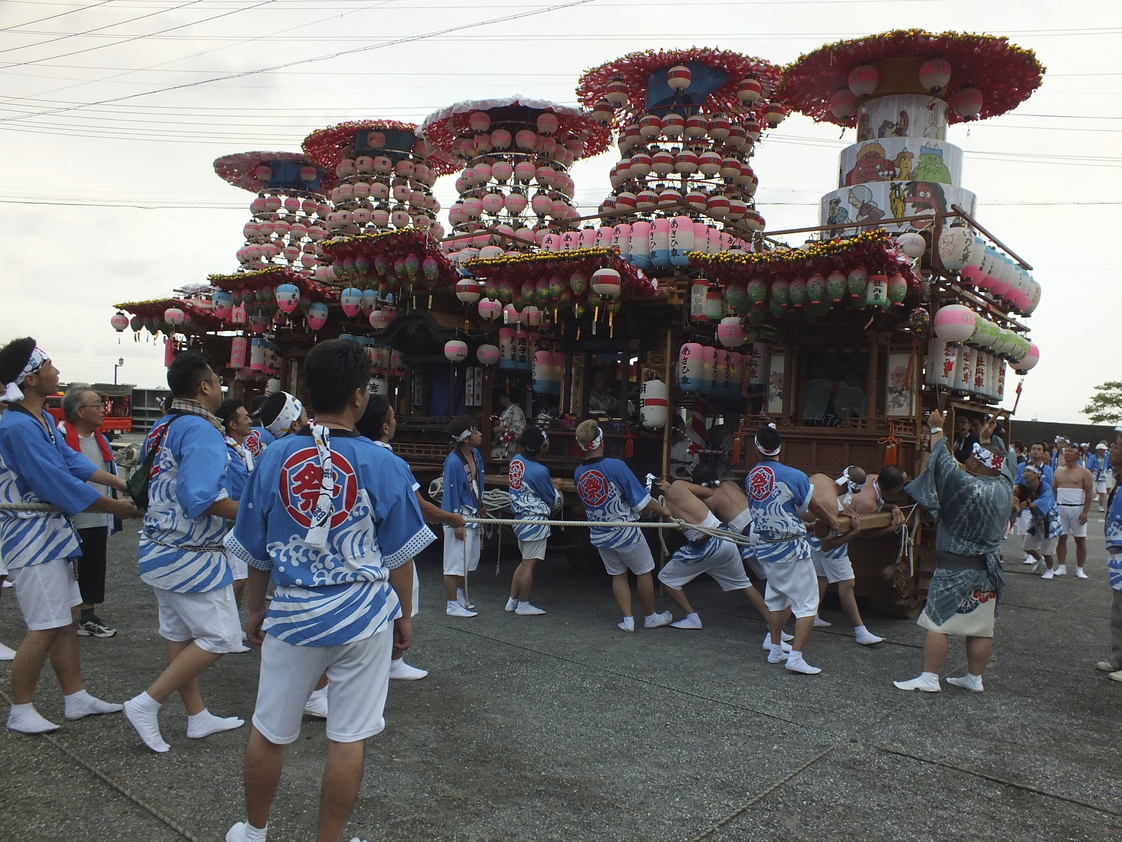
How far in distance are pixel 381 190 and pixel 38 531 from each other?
12.5 metres

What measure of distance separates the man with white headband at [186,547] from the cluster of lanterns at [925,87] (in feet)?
28.3

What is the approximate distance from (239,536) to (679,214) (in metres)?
8.87

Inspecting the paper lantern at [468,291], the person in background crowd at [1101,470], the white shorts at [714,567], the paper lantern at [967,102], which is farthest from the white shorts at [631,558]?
the person in background crowd at [1101,470]

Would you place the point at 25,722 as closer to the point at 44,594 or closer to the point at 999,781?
the point at 44,594

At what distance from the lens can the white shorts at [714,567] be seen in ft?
22.6

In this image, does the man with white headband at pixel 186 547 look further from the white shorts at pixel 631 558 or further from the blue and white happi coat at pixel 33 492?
the white shorts at pixel 631 558

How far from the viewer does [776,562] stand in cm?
583

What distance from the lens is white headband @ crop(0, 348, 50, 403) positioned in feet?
13.8

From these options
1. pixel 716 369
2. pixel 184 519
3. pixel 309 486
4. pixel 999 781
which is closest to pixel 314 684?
pixel 309 486

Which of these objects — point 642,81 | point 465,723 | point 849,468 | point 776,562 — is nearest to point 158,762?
point 465,723

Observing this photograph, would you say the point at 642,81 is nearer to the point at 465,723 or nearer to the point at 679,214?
the point at 679,214

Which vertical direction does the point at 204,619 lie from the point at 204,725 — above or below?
above

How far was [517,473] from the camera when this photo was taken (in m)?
7.64

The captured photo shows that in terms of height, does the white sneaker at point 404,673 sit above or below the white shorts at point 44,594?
below
